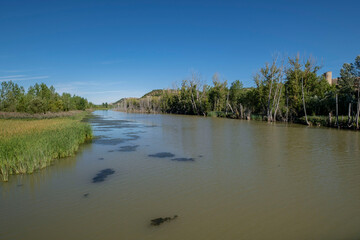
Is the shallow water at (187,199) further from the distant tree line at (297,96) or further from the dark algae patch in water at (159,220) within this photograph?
the distant tree line at (297,96)

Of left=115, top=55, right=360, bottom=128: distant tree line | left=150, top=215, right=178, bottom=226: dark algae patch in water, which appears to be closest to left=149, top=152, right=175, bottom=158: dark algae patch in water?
left=150, top=215, right=178, bottom=226: dark algae patch in water

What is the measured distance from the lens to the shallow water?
4.43 metres

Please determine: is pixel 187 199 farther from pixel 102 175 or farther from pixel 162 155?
pixel 162 155

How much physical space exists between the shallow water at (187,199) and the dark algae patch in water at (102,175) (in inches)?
1.5

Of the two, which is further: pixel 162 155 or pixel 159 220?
pixel 162 155

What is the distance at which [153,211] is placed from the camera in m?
5.25

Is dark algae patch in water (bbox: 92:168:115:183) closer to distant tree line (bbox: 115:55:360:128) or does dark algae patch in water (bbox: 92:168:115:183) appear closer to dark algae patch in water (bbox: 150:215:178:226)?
dark algae patch in water (bbox: 150:215:178:226)

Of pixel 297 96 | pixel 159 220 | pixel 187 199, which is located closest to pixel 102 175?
pixel 187 199

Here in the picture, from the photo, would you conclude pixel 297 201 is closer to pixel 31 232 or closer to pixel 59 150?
pixel 31 232

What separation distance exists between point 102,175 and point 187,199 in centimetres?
387

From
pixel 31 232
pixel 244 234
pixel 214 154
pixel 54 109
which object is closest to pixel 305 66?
pixel 214 154

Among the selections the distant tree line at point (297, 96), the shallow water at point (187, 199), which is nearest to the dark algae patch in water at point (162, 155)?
the shallow water at point (187, 199)

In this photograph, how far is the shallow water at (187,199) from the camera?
174 inches

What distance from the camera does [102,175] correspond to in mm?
8109
